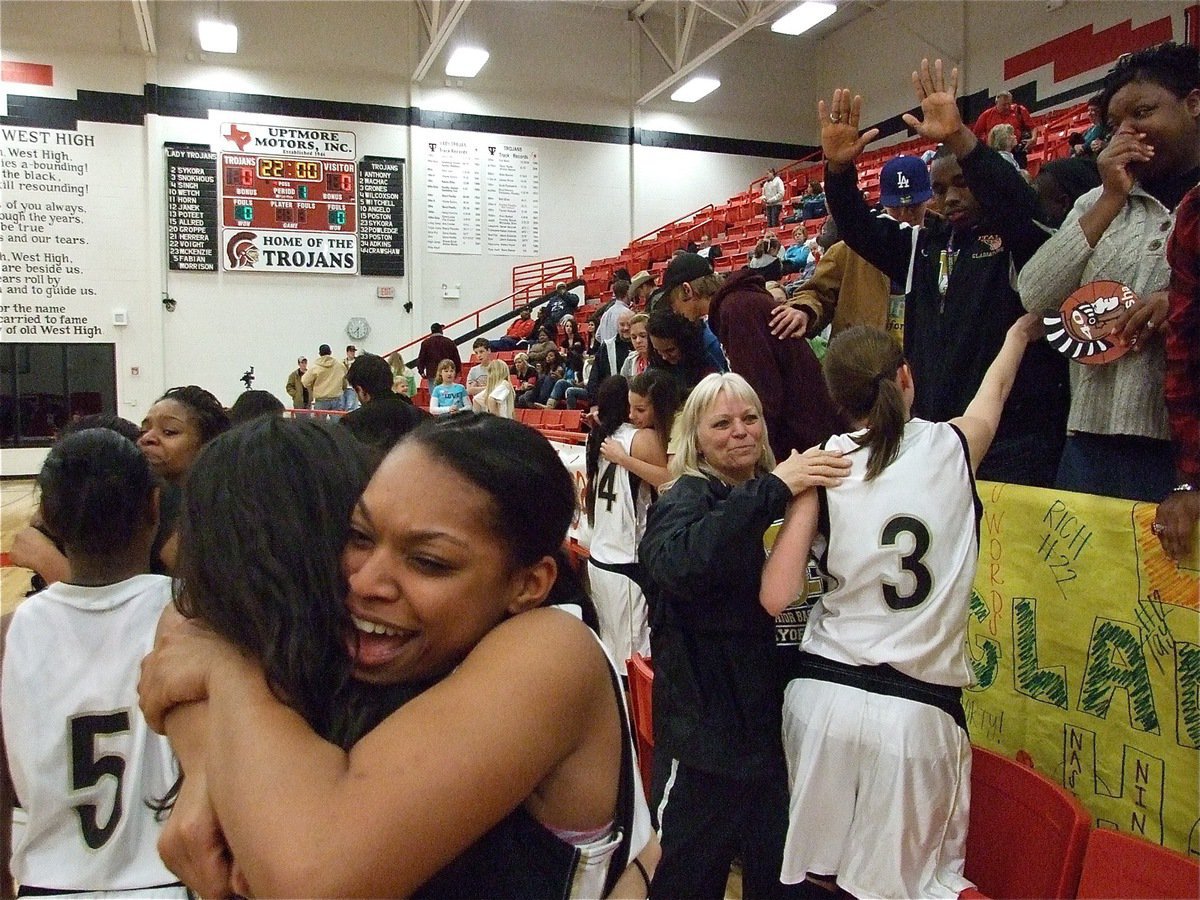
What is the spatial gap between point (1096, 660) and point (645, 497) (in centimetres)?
240

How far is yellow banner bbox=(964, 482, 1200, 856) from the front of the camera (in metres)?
1.89

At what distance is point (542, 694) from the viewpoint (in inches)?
32.6

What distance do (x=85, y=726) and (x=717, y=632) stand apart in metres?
1.34

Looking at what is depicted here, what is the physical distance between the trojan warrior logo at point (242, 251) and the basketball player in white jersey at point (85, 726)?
47.2 ft

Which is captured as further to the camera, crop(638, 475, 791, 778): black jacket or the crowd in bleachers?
crop(638, 475, 791, 778): black jacket

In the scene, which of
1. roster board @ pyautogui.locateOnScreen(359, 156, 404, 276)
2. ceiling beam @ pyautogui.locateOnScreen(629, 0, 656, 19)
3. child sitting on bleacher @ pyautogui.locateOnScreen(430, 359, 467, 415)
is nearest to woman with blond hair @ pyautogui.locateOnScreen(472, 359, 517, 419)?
child sitting on bleacher @ pyautogui.locateOnScreen(430, 359, 467, 415)

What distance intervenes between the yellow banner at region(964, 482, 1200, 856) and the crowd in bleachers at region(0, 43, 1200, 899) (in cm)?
15

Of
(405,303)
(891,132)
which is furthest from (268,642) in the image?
(891,132)

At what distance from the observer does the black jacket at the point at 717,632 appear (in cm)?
195

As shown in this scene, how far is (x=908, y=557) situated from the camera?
1842mm

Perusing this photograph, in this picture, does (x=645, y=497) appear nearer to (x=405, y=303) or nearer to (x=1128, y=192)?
(x=1128, y=192)

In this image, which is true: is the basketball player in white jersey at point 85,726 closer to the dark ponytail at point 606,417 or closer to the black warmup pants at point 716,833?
the black warmup pants at point 716,833

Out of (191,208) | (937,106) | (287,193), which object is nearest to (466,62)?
(287,193)

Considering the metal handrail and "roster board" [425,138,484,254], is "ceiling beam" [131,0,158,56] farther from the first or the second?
the metal handrail
